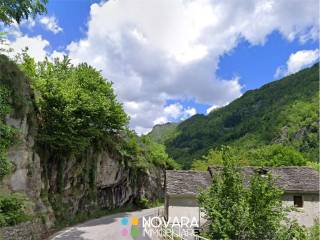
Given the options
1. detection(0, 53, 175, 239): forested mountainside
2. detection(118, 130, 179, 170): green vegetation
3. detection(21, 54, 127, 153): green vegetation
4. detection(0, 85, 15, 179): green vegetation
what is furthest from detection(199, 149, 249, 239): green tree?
detection(118, 130, 179, 170): green vegetation

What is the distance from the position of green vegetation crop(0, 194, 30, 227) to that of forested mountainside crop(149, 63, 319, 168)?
263 feet

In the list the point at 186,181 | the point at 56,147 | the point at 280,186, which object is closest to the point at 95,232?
the point at 56,147

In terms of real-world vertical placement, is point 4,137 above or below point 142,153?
below

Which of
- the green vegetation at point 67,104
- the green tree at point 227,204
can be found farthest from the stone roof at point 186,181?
the green tree at point 227,204

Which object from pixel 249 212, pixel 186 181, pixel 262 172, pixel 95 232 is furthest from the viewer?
pixel 186 181

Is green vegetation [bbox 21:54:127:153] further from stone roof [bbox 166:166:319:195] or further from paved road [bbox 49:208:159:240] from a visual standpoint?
stone roof [bbox 166:166:319:195]

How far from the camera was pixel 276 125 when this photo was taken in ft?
468

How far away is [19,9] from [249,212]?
15.6 meters

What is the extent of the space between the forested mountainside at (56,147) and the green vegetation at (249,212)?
10.9 metres

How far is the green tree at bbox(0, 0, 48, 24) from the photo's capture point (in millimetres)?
18969

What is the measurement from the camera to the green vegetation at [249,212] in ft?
51.3

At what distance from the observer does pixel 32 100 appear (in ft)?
94.8

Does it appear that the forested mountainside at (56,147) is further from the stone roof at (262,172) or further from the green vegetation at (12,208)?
the stone roof at (262,172)

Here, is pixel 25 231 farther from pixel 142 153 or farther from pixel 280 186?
pixel 142 153
